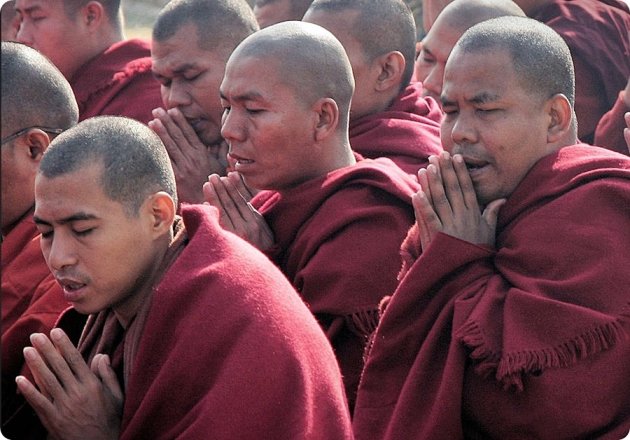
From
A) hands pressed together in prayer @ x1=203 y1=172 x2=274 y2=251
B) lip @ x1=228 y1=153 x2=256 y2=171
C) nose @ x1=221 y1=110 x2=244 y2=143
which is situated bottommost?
hands pressed together in prayer @ x1=203 y1=172 x2=274 y2=251

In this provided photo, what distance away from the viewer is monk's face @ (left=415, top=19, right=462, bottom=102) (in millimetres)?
6375

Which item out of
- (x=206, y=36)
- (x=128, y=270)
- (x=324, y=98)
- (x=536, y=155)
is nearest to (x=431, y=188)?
(x=536, y=155)

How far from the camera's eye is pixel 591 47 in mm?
6906

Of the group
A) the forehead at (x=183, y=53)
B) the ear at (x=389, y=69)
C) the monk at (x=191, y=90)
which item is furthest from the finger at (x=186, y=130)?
the ear at (x=389, y=69)

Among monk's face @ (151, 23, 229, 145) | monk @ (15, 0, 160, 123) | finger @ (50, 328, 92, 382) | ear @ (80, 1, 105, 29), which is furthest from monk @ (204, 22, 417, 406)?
ear @ (80, 1, 105, 29)

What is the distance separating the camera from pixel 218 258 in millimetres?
3701

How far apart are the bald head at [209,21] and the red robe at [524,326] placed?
1982 millimetres

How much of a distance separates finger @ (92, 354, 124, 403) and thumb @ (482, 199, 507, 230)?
4.49ft

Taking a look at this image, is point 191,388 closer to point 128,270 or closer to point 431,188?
point 128,270

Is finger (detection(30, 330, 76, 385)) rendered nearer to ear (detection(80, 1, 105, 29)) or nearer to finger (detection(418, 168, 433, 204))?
finger (detection(418, 168, 433, 204))

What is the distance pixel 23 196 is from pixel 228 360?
5.53ft

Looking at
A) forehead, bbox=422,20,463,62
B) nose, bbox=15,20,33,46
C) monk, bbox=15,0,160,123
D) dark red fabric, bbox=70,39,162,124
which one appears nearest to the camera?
forehead, bbox=422,20,463,62

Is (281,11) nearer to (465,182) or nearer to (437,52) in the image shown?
(437,52)

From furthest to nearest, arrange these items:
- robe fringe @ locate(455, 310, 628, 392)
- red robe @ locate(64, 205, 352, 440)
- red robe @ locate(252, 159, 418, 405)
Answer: red robe @ locate(252, 159, 418, 405)
robe fringe @ locate(455, 310, 628, 392)
red robe @ locate(64, 205, 352, 440)
